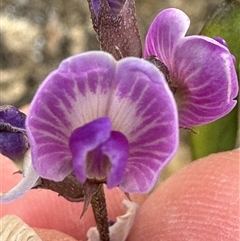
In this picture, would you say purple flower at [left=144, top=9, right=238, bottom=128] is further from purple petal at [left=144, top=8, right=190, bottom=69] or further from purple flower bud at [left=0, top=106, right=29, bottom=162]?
purple flower bud at [left=0, top=106, right=29, bottom=162]

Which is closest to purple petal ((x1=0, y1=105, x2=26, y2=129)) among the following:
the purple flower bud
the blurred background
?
the purple flower bud

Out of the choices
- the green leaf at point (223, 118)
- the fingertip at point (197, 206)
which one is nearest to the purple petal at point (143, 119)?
the fingertip at point (197, 206)

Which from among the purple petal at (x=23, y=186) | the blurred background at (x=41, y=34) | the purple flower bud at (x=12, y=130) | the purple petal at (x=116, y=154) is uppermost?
the purple petal at (x=116, y=154)

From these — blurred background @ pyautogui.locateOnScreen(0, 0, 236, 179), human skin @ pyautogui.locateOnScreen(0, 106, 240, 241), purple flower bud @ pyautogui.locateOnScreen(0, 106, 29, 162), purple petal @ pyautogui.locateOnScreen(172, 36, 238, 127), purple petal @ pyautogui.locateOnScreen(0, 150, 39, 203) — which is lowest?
blurred background @ pyautogui.locateOnScreen(0, 0, 236, 179)

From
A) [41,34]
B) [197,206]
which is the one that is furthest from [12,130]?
[41,34]

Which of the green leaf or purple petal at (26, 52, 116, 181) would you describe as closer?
purple petal at (26, 52, 116, 181)

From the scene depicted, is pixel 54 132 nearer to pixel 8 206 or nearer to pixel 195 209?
pixel 195 209

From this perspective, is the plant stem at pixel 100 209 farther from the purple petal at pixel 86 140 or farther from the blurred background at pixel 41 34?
the blurred background at pixel 41 34

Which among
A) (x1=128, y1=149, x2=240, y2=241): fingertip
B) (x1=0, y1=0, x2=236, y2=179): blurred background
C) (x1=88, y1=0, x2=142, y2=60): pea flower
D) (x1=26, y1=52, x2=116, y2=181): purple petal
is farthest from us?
(x1=0, y1=0, x2=236, y2=179): blurred background

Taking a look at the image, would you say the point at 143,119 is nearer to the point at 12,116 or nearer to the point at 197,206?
the point at 12,116

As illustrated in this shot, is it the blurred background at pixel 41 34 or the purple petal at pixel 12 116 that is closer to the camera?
the purple petal at pixel 12 116
